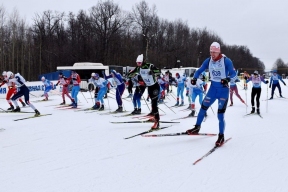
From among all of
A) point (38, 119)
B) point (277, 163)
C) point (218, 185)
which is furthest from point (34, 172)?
point (38, 119)

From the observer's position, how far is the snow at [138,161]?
11.8 feet

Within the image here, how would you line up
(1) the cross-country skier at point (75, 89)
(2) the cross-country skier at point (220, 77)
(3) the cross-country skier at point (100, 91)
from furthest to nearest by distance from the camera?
1. (1) the cross-country skier at point (75, 89)
2. (3) the cross-country skier at point (100, 91)
3. (2) the cross-country skier at point (220, 77)

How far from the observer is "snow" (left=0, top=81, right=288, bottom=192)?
3596mm

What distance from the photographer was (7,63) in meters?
41.4

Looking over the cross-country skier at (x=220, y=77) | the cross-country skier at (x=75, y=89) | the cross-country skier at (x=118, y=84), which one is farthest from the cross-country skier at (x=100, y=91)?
the cross-country skier at (x=220, y=77)

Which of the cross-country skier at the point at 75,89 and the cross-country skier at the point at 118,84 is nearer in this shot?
the cross-country skier at the point at 118,84

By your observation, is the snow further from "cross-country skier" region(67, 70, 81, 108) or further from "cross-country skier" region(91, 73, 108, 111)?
"cross-country skier" region(67, 70, 81, 108)

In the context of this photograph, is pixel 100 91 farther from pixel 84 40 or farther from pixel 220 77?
pixel 84 40

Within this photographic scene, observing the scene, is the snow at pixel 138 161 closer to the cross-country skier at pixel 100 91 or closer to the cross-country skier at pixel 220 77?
the cross-country skier at pixel 220 77

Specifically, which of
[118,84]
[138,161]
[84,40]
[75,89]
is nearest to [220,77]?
[138,161]

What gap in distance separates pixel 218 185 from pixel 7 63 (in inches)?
1744

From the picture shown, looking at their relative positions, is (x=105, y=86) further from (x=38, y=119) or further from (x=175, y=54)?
(x=175, y=54)

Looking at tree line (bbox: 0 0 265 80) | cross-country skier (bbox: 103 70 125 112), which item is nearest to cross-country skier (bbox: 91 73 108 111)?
cross-country skier (bbox: 103 70 125 112)

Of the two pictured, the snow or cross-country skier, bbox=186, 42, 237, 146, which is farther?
cross-country skier, bbox=186, 42, 237, 146
